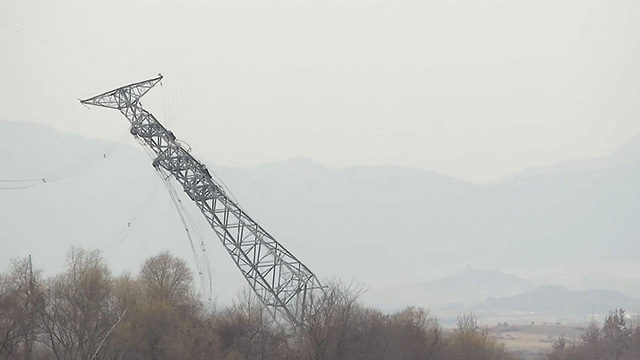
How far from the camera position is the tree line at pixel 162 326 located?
177 ft

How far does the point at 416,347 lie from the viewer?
67.9 metres

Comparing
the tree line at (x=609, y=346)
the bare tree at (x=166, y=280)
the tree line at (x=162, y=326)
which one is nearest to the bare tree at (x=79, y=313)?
the tree line at (x=162, y=326)

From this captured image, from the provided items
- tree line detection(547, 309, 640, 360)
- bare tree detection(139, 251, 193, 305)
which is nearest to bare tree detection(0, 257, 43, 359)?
bare tree detection(139, 251, 193, 305)

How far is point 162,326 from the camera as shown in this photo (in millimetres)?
61531

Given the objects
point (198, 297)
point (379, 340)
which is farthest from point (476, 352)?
point (198, 297)

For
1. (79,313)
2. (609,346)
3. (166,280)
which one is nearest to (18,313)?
(79,313)

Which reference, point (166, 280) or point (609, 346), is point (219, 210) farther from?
point (609, 346)

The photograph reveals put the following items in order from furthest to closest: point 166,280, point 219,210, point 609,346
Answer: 1. point 609,346
2. point 166,280
3. point 219,210

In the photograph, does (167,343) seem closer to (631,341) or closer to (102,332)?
(102,332)

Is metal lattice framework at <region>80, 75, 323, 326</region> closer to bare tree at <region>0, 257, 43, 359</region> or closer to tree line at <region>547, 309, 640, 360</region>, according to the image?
bare tree at <region>0, 257, 43, 359</region>

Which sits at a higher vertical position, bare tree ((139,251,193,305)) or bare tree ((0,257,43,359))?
bare tree ((139,251,193,305))

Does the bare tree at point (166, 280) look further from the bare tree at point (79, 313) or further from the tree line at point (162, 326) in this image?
the bare tree at point (79, 313)

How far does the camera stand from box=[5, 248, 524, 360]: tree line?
53906 millimetres

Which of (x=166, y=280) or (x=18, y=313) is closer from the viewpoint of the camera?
(x=18, y=313)
